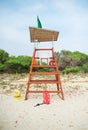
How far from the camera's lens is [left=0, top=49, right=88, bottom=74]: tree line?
548 inches

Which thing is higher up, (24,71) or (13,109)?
(24,71)

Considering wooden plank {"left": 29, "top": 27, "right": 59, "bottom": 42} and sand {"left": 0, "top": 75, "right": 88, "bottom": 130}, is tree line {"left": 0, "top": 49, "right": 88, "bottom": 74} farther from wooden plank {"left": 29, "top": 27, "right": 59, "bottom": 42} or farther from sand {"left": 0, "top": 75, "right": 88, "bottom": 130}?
sand {"left": 0, "top": 75, "right": 88, "bottom": 130}

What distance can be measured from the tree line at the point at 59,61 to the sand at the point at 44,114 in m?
8.53

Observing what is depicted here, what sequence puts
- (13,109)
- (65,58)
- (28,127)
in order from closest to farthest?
(28,127)
(13,109)
(65,58)

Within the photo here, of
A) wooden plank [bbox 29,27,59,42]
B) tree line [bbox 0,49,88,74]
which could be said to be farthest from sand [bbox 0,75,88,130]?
tree line [bbox 0,49,88,74]

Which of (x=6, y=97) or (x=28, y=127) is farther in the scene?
(x=6, y=97)

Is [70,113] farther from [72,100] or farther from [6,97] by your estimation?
[6,97]

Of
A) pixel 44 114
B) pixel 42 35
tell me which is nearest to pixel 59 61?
pixel 42 35

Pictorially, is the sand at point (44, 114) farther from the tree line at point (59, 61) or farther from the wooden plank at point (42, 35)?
the tree line at point (59, 61)

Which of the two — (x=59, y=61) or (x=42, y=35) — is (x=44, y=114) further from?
(x=59, y=61)

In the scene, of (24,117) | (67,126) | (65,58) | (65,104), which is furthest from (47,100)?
(65,58)

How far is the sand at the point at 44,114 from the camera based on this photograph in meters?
3.47

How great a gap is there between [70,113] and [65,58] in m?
12.7

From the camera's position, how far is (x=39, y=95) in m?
5.92
